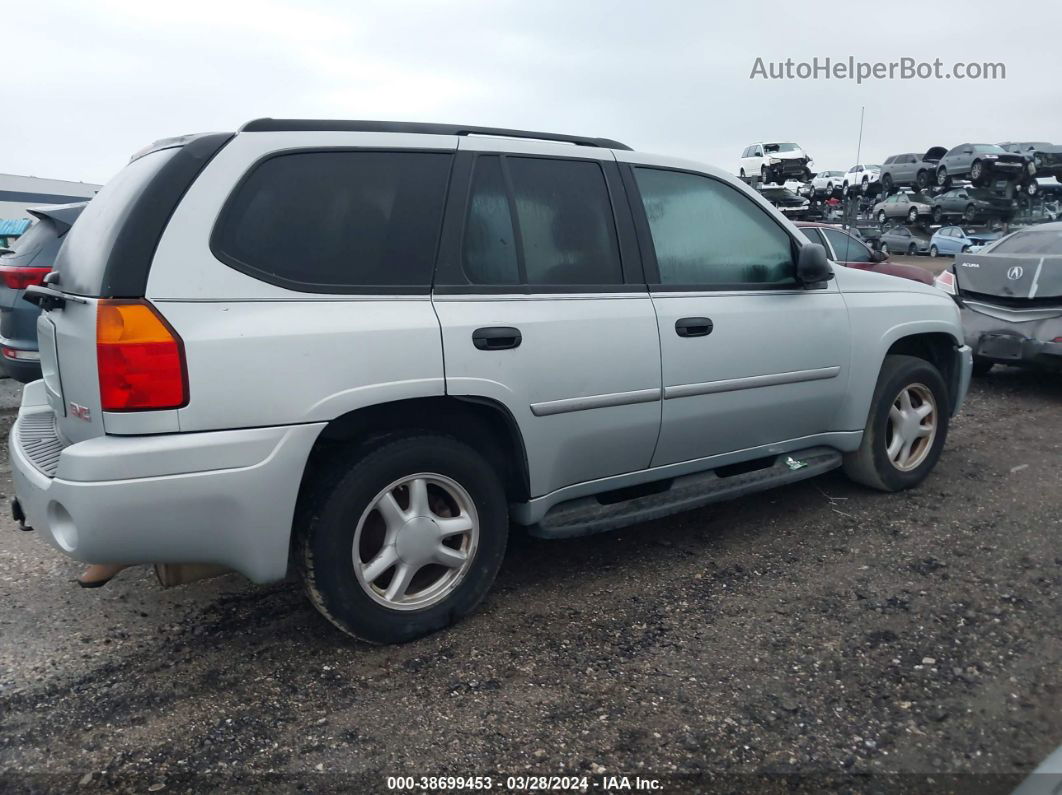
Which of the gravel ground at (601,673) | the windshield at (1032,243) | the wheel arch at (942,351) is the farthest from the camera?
the windshield at (1032,243)

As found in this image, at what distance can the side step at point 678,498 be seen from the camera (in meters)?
3.40

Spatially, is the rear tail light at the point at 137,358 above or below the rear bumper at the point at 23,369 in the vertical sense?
above

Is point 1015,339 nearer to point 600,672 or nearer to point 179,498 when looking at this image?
point 600,672

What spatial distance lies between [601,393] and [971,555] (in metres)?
2.00

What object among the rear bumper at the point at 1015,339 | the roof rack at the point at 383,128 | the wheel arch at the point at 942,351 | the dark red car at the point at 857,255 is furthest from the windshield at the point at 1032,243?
the roof rack at the point at 383,128

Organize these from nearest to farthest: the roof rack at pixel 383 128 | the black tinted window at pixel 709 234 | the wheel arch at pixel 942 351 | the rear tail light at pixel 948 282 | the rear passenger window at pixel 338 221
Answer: the rear passenger window at pixel 338 221, the roof rack at pixel 383 128, the black tinted window at pixel 709 234, the wheel arch at pixel 942 351, the rear tail light at pixel 948 282

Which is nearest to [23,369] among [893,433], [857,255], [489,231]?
[489,231]

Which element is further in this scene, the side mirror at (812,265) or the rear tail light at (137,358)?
the side mirror at (812,265)

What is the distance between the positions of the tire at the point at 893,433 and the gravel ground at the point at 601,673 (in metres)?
0.46

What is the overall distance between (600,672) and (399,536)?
0.84 meters

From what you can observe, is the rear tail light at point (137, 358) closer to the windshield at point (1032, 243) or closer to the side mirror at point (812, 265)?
the side mirror at point (812, 265)

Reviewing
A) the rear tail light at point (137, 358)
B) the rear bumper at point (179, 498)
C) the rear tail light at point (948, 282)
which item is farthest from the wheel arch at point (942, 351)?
the rear tail light at point (137, 358)

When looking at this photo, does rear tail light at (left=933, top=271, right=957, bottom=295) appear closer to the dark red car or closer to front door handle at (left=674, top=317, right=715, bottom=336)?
the dark red car

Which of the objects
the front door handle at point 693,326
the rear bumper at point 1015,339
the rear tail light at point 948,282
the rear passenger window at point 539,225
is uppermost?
the rear passenger window at point 539,225
